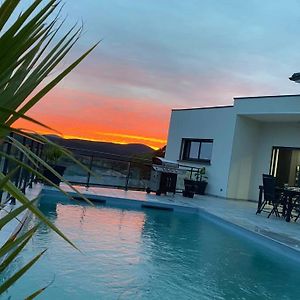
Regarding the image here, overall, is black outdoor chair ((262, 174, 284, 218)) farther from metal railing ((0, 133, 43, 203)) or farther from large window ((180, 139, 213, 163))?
large window ((180, 139, 213, 163))

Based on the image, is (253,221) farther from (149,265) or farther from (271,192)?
(149,265)

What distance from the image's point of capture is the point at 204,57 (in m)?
11.7

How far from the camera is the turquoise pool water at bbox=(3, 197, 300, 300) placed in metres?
3.88

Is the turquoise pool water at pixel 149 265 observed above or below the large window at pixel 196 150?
below

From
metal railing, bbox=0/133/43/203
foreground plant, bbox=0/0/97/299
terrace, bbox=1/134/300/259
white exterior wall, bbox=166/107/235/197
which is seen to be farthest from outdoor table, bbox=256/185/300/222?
foreground plant, bbox=0/0/97/299

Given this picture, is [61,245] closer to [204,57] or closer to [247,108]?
[204,57]

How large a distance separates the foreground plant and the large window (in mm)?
14582

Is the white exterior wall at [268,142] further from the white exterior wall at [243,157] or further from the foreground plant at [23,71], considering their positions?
the foreground plant at [23,71]

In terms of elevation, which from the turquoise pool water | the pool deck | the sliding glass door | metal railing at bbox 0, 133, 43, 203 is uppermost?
the sliding glass door

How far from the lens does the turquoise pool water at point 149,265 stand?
388cm

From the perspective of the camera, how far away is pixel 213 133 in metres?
15.0

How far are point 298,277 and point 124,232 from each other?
272 cm

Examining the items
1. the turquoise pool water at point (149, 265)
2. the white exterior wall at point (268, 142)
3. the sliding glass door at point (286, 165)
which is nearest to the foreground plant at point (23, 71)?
the turquoise pool water at point (149, 265)

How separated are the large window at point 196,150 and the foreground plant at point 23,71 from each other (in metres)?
14.6
